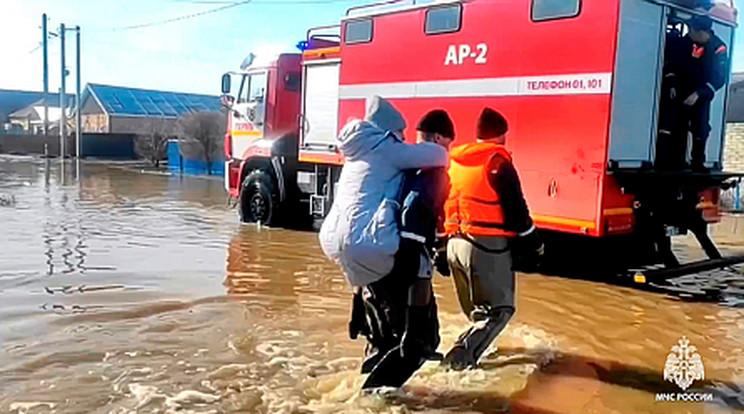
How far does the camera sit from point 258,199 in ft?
43.9

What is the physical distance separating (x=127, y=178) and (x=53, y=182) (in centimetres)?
349

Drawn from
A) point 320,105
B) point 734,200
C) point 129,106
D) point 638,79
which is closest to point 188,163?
point 320,105

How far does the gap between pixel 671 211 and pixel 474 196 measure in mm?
4479

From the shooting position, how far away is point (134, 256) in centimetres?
949

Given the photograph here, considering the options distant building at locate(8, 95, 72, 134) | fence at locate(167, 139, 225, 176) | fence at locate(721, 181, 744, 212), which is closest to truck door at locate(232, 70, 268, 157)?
fence at locate(721, 181, 744, 212)

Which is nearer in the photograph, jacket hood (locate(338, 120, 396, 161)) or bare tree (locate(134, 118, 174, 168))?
jacket hood (locate(338, 120, 396, 161))

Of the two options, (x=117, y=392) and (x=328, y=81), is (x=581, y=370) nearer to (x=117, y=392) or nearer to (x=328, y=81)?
(x=117, y=392)

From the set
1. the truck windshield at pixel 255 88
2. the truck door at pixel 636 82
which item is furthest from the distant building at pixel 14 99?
the truck door at pixel 636 82

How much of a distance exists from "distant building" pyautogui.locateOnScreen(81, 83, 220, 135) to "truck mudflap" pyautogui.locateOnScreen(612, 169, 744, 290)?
48341 millimetres

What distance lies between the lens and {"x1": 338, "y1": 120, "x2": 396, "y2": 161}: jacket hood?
14.0 feet

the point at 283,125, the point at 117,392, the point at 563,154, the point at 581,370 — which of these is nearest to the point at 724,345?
the point at 581,370

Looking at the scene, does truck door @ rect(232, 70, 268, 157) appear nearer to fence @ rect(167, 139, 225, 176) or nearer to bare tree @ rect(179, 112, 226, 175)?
fence @ rect(167, 139, 225, 176)

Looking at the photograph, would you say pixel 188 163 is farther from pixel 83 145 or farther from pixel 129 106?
pixel 129 106

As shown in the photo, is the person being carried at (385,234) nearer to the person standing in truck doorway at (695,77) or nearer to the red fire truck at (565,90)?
the red fire truck at (565,90)
